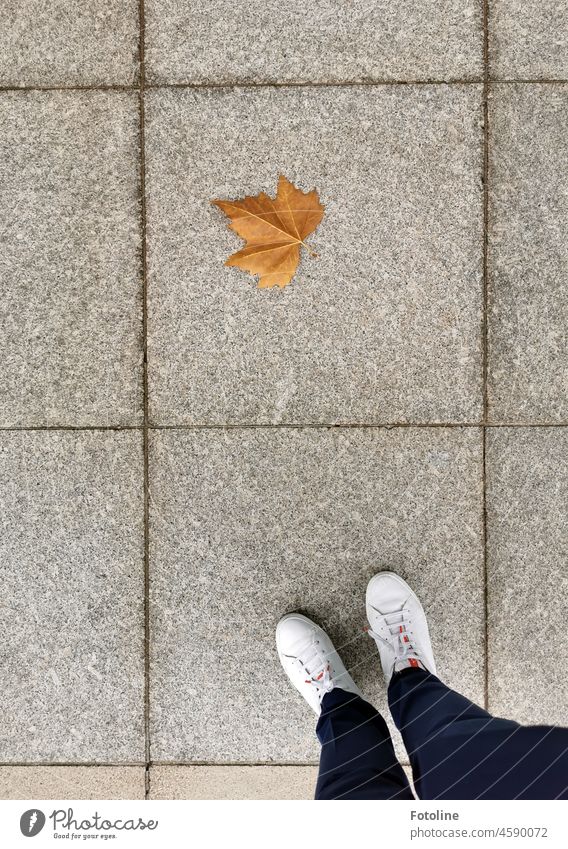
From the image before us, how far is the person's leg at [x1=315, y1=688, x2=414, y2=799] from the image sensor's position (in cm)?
168

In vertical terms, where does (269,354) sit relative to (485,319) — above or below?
below

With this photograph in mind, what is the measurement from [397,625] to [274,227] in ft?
4.66

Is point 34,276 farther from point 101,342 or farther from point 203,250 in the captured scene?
point 203,250

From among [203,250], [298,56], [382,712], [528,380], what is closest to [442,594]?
[382,712]

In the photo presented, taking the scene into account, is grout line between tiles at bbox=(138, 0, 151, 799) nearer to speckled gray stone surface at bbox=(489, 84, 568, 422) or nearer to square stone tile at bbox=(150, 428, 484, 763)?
square stone tile at bbox=(150, 428, 484, 763)

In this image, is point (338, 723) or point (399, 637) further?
point (399, 637)

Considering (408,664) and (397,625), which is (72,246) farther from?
(408,664)

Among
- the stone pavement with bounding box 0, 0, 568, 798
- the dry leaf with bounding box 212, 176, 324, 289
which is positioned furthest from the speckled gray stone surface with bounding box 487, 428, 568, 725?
the dry leaf with bounding box 212, 176, 324, 289

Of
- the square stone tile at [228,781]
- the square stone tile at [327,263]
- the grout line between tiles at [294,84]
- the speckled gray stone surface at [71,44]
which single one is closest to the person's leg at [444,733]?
the square stone tile at [228,781]

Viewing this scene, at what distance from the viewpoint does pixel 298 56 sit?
200 centimetres

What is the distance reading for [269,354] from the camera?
2.02 meters

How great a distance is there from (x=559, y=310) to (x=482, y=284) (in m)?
0.28

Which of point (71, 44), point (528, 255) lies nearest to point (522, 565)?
point (528, 255)

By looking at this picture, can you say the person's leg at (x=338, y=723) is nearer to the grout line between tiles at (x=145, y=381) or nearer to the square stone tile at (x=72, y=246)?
the grout line between tiles at (x=145, y=381)
